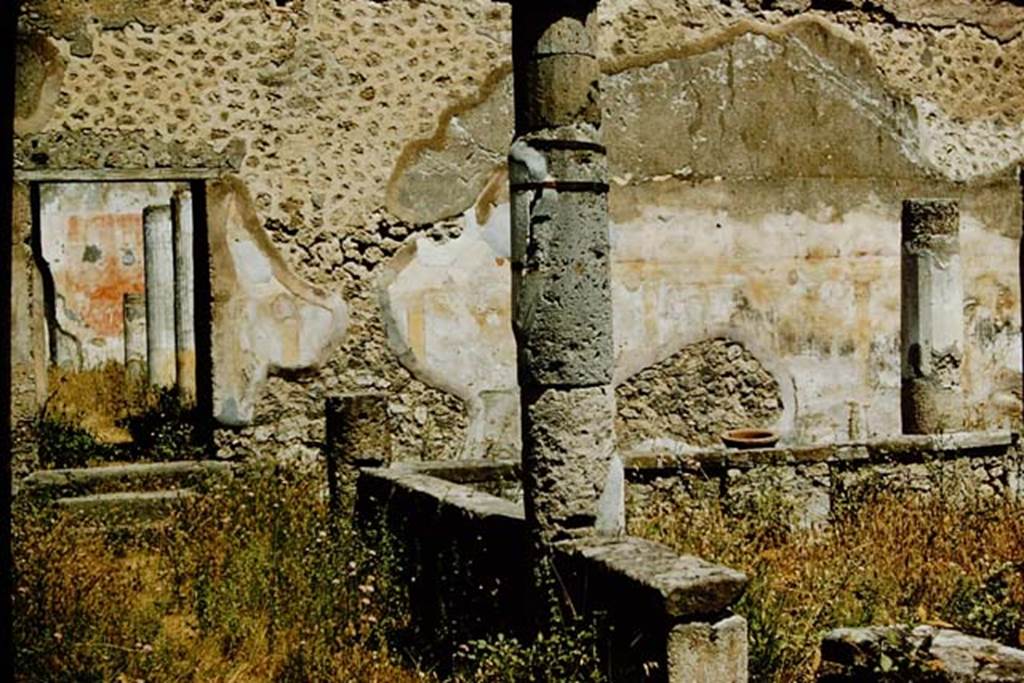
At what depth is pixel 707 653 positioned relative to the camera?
4.05 meters

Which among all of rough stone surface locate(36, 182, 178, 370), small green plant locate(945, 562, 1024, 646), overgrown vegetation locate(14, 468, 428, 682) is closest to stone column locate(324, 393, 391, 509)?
overgrown vegetation locate(14, 468, 428, 682)

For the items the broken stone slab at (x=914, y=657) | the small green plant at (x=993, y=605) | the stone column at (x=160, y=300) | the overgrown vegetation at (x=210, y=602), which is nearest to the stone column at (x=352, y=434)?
the overgrown vegetation at (x=210, y=602)

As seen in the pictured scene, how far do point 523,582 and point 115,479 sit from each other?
425 centimetres

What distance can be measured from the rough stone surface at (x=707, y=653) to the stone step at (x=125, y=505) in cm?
473

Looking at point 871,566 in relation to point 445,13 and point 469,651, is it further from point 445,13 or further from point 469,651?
point 445,13

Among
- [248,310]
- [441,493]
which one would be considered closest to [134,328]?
[248,310]

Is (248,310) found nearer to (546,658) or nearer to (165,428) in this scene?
(165,428)

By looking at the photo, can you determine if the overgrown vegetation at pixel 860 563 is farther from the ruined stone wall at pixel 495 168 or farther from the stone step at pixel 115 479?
the stone step at pixel 115 479

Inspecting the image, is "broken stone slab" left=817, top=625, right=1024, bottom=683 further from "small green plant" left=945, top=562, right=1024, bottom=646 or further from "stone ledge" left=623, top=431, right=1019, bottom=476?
"stone ledge" left=623, top=431, right=1019, bottom=476

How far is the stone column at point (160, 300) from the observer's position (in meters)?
16.1

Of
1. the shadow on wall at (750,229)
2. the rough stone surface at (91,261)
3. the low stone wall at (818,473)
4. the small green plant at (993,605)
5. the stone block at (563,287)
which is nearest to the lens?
the small green plant at (993,605)

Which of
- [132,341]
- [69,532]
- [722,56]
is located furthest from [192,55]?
[132,341]

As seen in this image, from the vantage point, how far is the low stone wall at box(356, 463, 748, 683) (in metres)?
4.03

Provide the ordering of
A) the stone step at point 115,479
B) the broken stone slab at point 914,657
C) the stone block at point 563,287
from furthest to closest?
the stone step at point 115,479, the stone block at point 563,287, the broken stone slab at point 914,657
